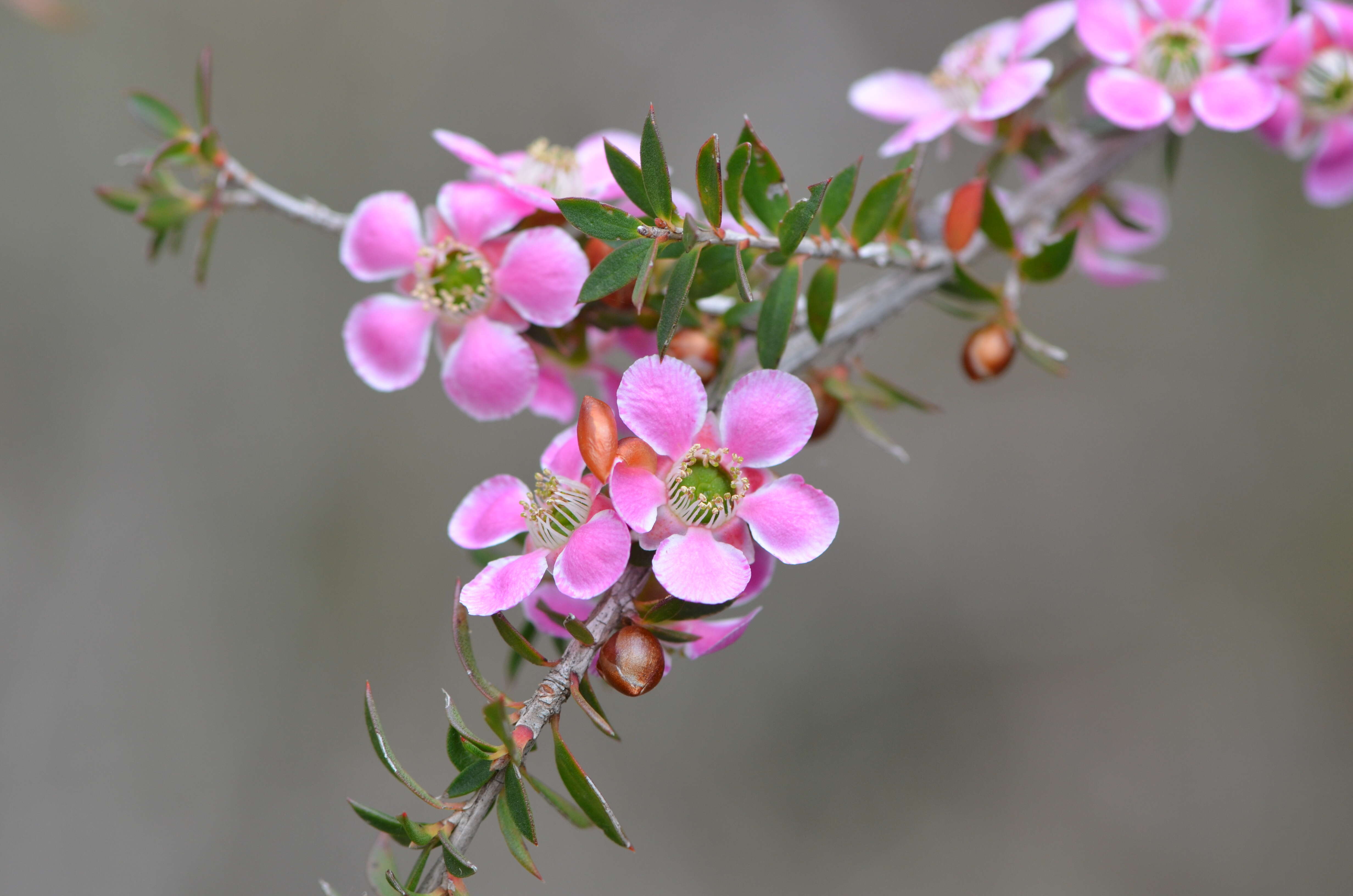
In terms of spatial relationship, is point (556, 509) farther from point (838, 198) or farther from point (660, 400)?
point (838, 198)

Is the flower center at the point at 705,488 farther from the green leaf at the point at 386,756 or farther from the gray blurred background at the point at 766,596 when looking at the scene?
the gray blurred background at the point at 766,596

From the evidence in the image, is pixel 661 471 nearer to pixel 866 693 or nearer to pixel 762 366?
pixel 762 366

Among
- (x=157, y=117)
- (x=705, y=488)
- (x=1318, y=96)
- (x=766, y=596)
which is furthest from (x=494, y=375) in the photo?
(x=766, y=596)

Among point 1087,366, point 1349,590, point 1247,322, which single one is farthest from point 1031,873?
point 1247,322

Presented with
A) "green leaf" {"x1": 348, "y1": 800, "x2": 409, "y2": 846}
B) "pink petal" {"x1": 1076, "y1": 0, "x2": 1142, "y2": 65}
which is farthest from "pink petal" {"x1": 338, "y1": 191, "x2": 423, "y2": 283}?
"pink petal" {"x1": 1076, "y1": 0, "x2": 1142, "y2": 65}

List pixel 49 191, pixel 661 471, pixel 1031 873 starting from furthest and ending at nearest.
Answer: pixel 49 191
pixel 1031 873
pixel 661 471
